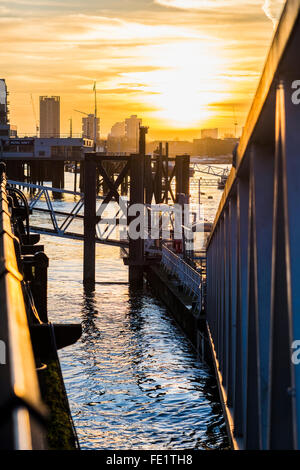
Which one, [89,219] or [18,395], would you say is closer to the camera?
[18,395]

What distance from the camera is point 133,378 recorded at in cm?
1953

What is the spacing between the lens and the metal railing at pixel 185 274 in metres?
22.7

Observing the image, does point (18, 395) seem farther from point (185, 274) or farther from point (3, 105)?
point (3, 105)

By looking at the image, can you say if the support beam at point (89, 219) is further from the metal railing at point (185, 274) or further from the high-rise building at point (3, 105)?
the high-rise building at point (3, 105)

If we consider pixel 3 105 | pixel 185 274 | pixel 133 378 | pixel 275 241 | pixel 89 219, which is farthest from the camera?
pixel 3 105

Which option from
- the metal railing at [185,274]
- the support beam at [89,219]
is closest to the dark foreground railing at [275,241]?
the metal railing at [185,274]

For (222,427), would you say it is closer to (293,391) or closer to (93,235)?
(293,391)

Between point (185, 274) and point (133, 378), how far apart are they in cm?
743

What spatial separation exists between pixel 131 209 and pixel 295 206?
2836cm

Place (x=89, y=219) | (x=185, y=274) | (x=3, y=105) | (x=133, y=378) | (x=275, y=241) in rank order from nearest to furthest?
1. (x=275, y=241)
2. (x=133, y=378)
3. (x=185, y=274)
4. (x=89, y=219)
5. (x=3, y=105)

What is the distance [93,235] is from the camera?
3102 cm

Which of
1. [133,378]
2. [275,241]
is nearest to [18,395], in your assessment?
[275,241]

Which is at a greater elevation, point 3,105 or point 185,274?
point 3,105

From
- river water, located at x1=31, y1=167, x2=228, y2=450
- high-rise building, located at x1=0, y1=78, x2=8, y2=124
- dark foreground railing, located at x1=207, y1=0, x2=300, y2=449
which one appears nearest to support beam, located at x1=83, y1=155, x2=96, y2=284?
river water, located at x1=31, y1=167, x2=228, y2=450
